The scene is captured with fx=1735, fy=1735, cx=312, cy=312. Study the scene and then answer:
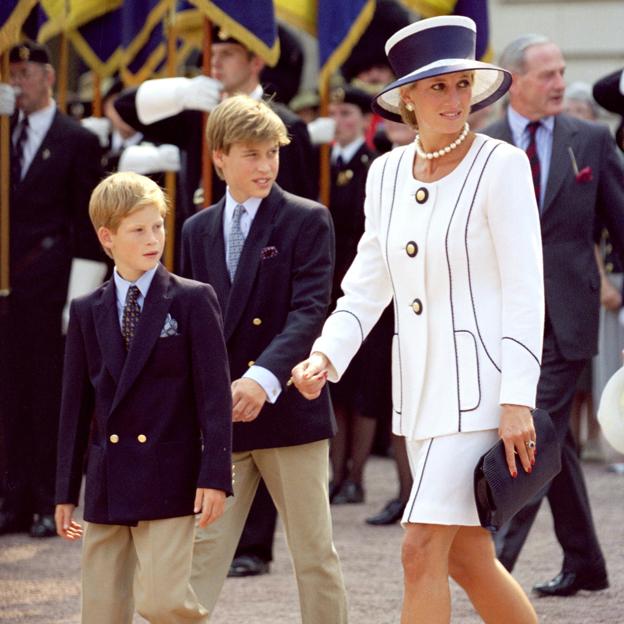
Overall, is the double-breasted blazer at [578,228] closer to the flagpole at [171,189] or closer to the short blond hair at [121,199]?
the short blond hair at [121,199]

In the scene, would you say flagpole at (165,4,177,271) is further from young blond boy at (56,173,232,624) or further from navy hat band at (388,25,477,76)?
navy hat band at (388,25,477,76)

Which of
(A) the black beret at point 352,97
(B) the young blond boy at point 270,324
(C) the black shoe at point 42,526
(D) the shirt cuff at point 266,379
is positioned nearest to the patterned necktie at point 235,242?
(B) the young blond boy at point 270,324

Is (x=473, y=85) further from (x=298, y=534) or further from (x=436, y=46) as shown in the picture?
(x=298, y=534)

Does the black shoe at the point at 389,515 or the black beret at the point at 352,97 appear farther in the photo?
the black beret at the point at 352,97

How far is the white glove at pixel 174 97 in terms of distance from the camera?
7.04 metres

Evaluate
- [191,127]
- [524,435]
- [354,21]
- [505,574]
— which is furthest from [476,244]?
[354,21]

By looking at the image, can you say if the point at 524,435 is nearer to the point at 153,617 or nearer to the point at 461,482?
the point at 461,482

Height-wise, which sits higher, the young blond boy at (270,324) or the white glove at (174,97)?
the white glove at (174,97)

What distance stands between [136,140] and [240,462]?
183 inches

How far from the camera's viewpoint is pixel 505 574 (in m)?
4.40

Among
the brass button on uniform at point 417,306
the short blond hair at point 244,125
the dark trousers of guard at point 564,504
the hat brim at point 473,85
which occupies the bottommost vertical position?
the dark trousers of guard at point 564,504

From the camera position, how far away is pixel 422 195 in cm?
441

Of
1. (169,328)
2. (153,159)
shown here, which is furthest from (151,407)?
(153,159)

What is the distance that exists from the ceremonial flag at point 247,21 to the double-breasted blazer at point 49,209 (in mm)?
1097
